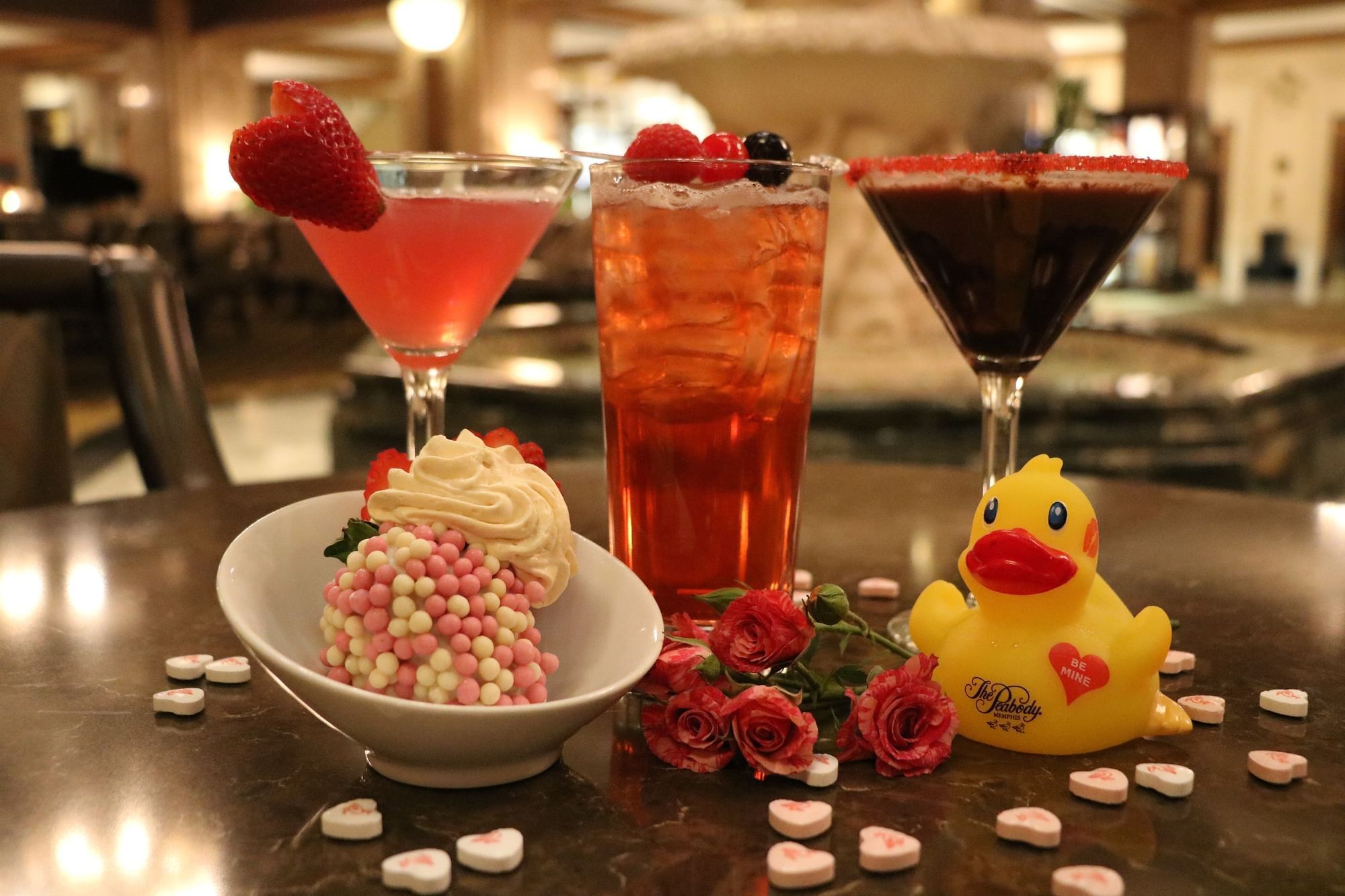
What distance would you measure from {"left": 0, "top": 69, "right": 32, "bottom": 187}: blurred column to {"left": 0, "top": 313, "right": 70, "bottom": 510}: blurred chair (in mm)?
20516

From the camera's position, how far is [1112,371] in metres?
5.02

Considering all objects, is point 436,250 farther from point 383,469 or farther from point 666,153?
point 383,469

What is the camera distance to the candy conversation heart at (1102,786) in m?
0.63

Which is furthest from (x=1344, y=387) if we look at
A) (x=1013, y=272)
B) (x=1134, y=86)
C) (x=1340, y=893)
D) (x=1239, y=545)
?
(x=1134, y=86)

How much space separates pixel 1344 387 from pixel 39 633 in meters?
4.54

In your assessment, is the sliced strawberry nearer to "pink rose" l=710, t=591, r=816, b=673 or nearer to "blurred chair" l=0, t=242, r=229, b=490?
"pink rose" l=710, t=591, r=816, b=673

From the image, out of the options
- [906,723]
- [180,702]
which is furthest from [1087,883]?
[180,702]

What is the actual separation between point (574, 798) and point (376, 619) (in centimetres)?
14

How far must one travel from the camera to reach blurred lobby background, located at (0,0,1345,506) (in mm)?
3234

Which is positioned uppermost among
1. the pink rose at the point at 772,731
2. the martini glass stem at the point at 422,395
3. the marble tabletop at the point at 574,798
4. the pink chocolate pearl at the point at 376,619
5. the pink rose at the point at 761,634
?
the martini glass stem at the point at 422,395

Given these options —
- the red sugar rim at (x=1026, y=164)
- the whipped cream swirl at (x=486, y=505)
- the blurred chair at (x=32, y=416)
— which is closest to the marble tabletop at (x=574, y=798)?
the whipped cream swirl at (x=486, y=505)

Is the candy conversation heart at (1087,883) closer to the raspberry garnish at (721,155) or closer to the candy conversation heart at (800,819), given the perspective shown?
the candy conversation heart at (800,819)

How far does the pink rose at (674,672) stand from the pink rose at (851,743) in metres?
0.08

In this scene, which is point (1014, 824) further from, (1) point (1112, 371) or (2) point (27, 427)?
(1) point (1112, 371)
